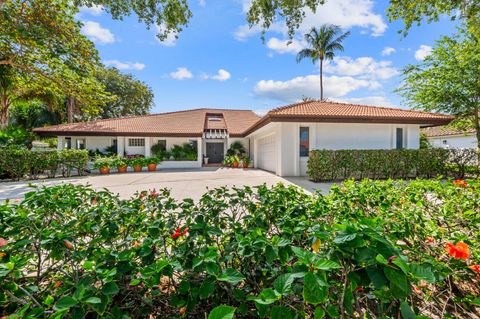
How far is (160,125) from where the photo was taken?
27.2 m

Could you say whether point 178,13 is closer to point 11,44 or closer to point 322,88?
point 11,44

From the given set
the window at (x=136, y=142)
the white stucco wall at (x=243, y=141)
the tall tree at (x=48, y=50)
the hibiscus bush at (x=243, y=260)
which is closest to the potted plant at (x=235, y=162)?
the white stucco wall at (x=243, y=141)

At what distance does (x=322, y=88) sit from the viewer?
3434 centimetres

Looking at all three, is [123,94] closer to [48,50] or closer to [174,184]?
[48,50]

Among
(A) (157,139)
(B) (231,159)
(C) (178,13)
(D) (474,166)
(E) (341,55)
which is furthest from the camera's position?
(E) (341,55)

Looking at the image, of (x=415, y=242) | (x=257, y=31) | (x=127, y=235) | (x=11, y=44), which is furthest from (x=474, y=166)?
(x=11, y=44)

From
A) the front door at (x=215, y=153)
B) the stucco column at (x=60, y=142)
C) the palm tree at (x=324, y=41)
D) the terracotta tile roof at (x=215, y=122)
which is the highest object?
the palm tree at (x=324, y=41)

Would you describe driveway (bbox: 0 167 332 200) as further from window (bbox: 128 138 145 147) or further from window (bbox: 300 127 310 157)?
window (bbox: 128 138 145 147)

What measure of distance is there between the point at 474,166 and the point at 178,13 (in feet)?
64.3

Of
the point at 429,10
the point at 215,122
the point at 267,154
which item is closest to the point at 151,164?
the point at 267,154

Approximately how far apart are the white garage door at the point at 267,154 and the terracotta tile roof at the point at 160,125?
4336 millimetres

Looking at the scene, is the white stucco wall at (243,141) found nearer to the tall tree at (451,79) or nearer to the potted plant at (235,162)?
the potted plant at (235,162)

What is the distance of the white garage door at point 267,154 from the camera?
61.8 ft

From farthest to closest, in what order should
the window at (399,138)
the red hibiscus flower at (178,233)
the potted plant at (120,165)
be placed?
the potted plant at (120,165)
the window at (399,138)
the red hibiscus flower at (178,233)
